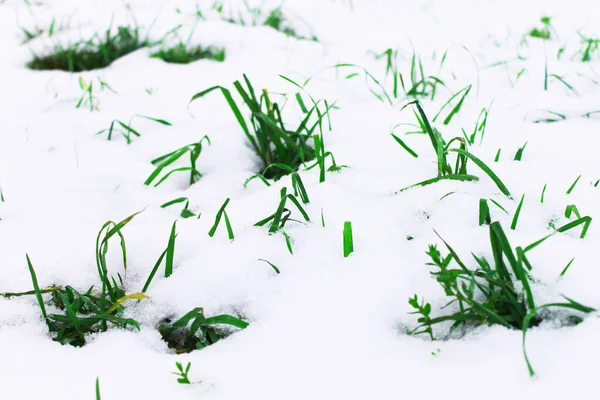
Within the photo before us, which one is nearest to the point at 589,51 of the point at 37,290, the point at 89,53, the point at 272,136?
the point at 272,136

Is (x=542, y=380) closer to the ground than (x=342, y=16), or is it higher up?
closer to the ground

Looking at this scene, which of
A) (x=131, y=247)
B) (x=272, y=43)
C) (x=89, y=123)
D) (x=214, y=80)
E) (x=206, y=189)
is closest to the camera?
(x=131, y=247)

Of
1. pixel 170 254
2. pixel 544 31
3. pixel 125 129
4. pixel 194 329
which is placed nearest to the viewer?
pixel 194 329

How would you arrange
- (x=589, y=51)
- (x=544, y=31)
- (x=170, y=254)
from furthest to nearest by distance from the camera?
(x=544, y=31) < (x=589, y=51) < (x=170, y=254)

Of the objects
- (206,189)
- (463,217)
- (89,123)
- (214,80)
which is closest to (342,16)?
(214,80)

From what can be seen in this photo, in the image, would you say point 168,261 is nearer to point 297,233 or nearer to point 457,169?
point 297,233

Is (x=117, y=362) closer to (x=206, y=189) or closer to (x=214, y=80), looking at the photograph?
(x=206, y=189)
